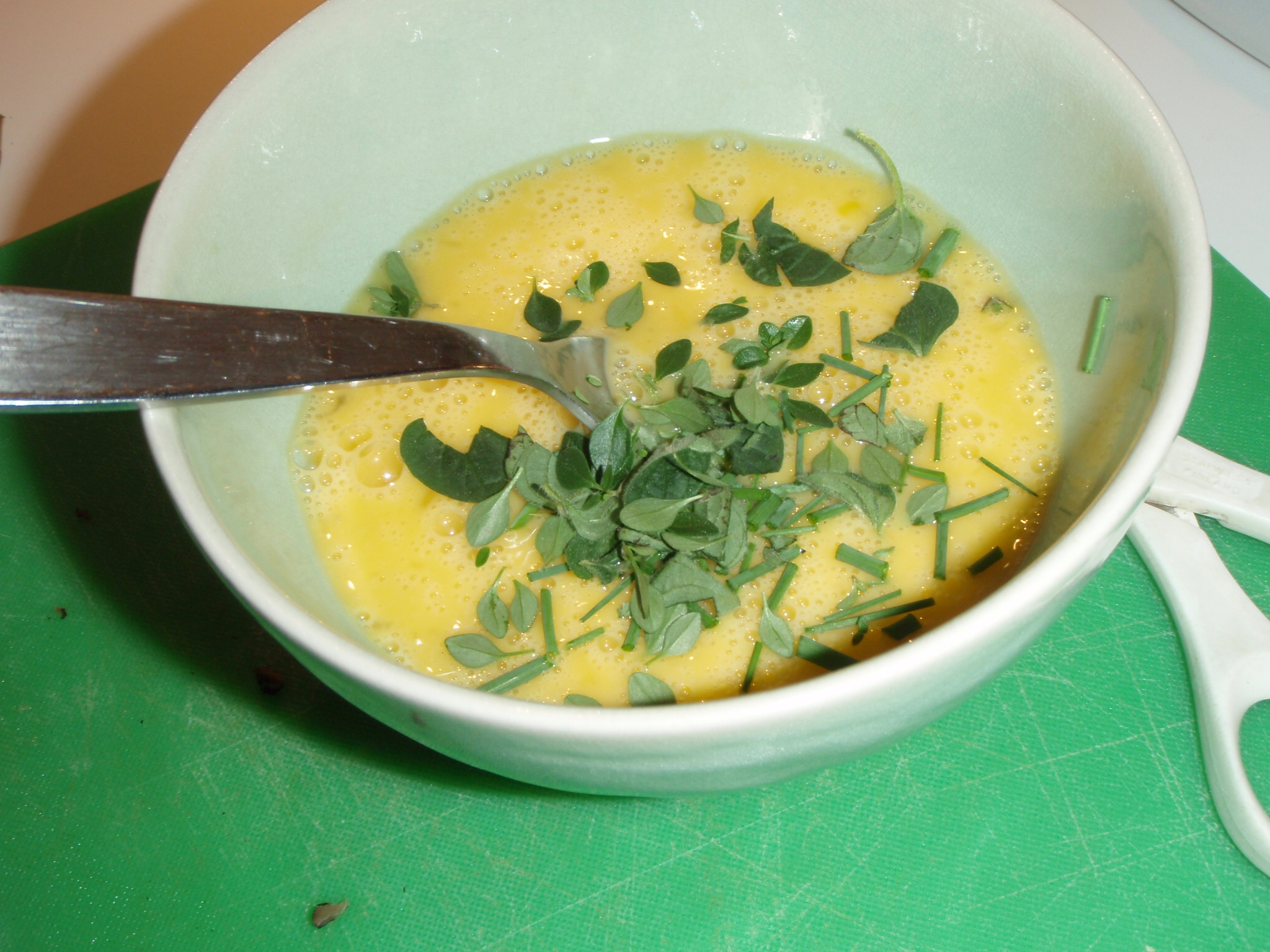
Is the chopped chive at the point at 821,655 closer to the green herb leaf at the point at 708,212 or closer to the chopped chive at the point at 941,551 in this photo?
the chopped chive at the point at 941,551

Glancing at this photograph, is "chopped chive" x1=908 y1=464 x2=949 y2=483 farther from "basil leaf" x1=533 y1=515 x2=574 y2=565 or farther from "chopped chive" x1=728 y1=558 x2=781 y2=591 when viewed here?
"basil leaf" x1=533 y1=515 x2=574 y2=565

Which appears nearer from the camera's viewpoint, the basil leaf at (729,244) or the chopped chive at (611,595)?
the chopped chive at (611,595)

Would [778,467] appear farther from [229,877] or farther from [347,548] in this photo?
[229,877]

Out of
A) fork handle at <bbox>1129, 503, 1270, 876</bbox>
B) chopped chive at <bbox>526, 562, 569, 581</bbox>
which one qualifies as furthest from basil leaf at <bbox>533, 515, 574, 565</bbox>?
fork handle at <bbox>1129, 503, 1270, 876</bbox>

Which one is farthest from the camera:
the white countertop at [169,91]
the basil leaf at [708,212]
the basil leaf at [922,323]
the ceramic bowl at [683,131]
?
the white countertop at [169,91]

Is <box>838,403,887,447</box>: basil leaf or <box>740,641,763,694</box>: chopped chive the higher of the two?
<box>838,403,887,447</box>: basil leaf

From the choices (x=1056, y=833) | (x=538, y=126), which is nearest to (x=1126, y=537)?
(x=1056, y=833)

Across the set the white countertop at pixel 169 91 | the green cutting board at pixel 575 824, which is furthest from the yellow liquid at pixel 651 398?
the white countertop at pixel 169 91

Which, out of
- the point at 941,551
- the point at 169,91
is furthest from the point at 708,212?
the point at 169,91
